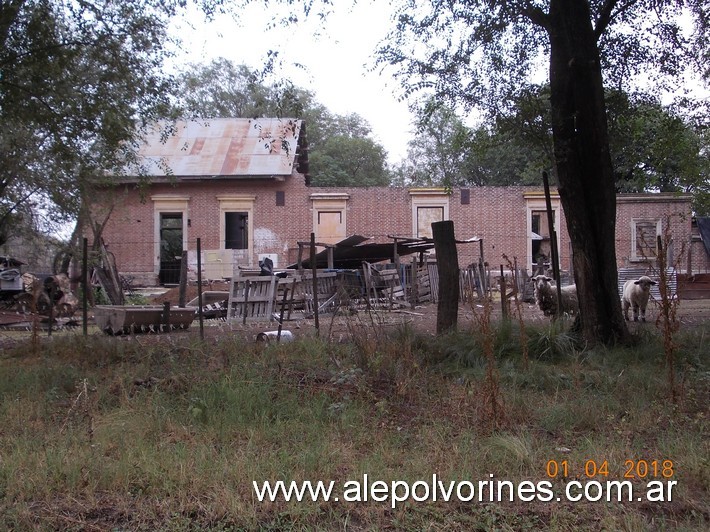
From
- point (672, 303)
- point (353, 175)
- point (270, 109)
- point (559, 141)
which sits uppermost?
point (353, 175)

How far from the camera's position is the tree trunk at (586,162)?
8289mm

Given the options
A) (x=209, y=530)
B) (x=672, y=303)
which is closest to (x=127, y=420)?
(x=209, y=530)

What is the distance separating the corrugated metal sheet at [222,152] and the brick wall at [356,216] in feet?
2.24

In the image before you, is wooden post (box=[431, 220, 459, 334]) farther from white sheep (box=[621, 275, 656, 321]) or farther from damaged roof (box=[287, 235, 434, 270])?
damaged roof (box=[287, 235, 434, 270])

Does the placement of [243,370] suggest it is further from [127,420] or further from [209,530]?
[209,530]

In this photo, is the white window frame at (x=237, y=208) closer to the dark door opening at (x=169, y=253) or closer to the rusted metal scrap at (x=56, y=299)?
the dark door opening at (x=169, y=253)

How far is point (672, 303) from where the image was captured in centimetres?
612

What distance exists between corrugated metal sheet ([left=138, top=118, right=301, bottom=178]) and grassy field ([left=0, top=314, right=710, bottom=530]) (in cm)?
1937

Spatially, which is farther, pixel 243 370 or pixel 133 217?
pixel 133 217

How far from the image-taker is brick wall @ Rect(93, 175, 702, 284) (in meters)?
27.3

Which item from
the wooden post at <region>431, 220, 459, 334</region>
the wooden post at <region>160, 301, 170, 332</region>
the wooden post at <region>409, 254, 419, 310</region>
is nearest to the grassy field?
the wooden post at <region>431, 220, 459, 334</region>

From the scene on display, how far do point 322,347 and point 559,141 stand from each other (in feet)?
14.6
